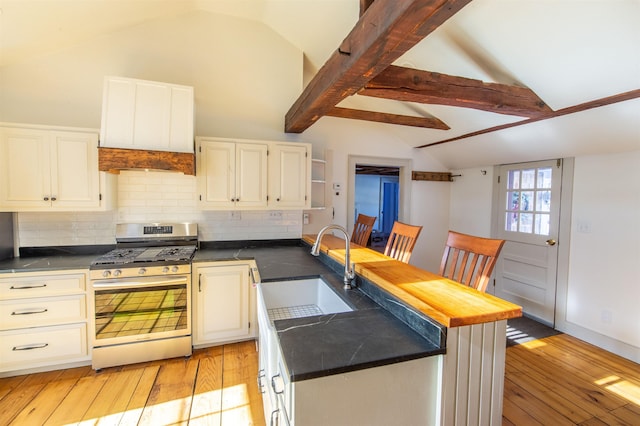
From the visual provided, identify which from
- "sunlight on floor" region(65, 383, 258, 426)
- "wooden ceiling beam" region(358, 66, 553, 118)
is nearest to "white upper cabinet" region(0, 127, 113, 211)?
"sunlight on floor" region(65, 383, 258, 426)

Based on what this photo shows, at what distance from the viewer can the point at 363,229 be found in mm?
3258

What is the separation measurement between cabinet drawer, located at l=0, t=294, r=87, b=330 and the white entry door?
4.70 metres

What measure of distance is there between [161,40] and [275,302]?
2.87 meters

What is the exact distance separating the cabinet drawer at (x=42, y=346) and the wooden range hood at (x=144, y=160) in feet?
4.47

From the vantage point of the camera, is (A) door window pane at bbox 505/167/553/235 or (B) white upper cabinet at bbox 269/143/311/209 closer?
(B) white upper cabinet at bbox 269/143/311/209

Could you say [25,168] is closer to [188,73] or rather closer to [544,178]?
[188,73]

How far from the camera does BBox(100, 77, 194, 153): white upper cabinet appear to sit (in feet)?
7.65

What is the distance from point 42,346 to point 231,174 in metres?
2.06

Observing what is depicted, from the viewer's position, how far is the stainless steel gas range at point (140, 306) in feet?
7.24

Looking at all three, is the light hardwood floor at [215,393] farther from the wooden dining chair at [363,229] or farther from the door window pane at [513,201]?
the door window pane at [513,201]

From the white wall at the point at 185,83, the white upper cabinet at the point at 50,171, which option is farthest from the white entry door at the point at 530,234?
the white upper cabinet at the point at 50,171

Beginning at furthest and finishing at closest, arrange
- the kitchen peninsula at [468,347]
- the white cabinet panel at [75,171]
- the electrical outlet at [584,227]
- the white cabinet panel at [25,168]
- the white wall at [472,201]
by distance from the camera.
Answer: the white wall at [472,201] < the electrical outlet at [584,227] < the white cabinet panel at [75,171] < the white cabinet panel at [25,168] < the kitchen peninsula at [468,347]

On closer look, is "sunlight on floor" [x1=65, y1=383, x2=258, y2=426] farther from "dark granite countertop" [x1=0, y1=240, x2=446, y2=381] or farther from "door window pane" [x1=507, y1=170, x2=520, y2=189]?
"door window pane" [x1=507, y1=170, x2=520, y2=189]

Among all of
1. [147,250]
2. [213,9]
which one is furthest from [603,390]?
[213,9]
